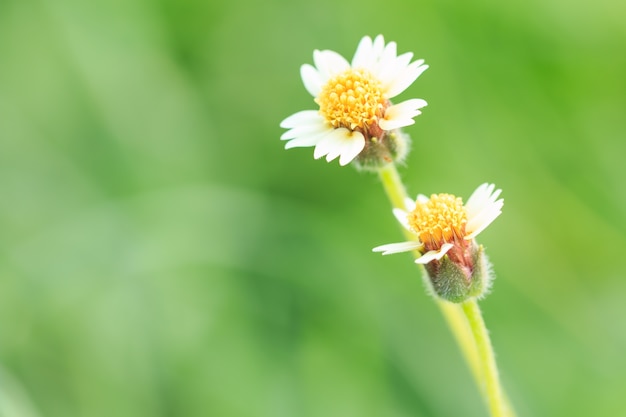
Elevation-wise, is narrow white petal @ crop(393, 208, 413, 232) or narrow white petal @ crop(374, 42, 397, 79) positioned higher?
narrow white petal @ crop(374, 42, 397, 79)

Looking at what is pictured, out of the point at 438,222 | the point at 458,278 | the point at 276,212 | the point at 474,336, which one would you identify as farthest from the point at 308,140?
the point at 276,212

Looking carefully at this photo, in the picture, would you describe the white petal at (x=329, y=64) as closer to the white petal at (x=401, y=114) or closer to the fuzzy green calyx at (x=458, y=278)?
the white petal at (x=401, y=114)

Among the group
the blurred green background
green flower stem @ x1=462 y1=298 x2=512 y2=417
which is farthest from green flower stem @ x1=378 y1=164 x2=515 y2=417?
the blurred green background

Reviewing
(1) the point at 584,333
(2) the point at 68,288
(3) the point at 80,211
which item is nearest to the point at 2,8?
(3) the point at 80,211

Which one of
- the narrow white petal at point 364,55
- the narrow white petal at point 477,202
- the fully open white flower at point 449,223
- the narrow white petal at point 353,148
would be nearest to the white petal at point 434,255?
the fully open white flower at point 449,223

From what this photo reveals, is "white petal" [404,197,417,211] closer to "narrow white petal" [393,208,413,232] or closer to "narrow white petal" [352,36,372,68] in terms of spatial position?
"narrow white petal" [393,208,413,232]

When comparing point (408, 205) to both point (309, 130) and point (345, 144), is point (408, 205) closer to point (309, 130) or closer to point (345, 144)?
point (345, 144)
